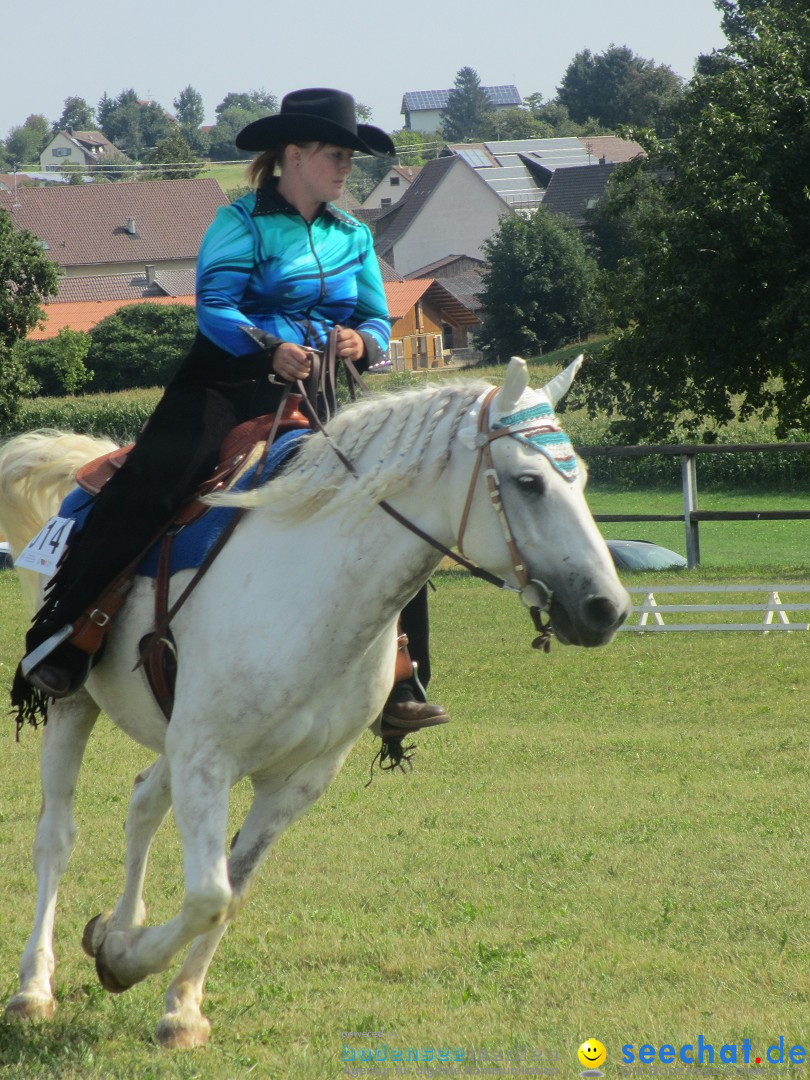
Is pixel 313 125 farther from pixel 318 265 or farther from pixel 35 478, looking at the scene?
pixel 35 478

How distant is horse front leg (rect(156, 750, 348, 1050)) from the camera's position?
4215mm

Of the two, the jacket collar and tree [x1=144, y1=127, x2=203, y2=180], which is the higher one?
tree [x1=144, y1=127, x2=203, y2=180]

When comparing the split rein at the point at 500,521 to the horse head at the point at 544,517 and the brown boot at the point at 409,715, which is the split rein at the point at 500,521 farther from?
the brown boot at the point at 409,715

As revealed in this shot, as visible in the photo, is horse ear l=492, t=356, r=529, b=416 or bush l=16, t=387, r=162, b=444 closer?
horse ear l=492, t=356, r=529, b=416

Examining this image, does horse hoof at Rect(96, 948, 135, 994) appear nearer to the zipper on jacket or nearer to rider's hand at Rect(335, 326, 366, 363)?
rider's hand at Rect(335, 326, 366, 363)

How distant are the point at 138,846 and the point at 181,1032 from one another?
2.62ft

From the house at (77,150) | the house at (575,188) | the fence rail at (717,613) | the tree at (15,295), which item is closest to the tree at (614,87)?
the house at (575,188)

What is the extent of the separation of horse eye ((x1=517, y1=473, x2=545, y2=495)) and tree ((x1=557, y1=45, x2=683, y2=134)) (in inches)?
4858

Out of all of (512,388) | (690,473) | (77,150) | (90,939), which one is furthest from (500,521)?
(77,150)

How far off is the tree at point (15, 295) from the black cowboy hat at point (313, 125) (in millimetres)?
26725

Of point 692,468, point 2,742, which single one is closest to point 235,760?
point 2,742

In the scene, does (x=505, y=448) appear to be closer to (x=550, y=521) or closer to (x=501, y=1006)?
(x=550, y=521)

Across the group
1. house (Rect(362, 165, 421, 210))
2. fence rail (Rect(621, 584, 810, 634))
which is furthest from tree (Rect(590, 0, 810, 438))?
house (Rect(362, 165, 421, 210))

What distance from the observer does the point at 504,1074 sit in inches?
151
